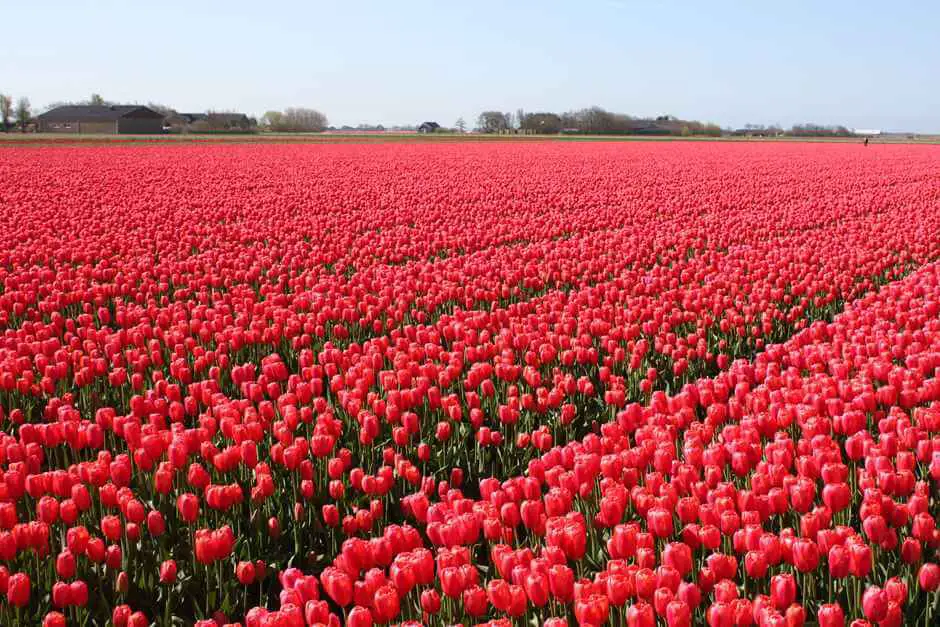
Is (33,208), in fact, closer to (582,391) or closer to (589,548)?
(582,391)

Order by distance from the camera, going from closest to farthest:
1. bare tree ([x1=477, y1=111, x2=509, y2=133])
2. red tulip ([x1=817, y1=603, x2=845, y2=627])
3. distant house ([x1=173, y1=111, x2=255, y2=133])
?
red tulip ([x1=817, y1=603, x2=845, y2=627]), distant house ([x1=173, y1=111, x2=255, y2=133]), bare tree ([x1=477, y1=111, x2=509, y2=133])

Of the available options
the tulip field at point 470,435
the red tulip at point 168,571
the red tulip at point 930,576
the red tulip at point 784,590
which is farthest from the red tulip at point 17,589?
the red tulip at point 930,576

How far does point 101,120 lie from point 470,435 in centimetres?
10968

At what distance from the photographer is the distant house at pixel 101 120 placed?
322ft

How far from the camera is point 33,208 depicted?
17.3 metres

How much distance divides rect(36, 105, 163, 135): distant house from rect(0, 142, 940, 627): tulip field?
9241cm

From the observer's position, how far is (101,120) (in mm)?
103562

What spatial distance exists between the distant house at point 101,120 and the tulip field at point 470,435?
9241 cm

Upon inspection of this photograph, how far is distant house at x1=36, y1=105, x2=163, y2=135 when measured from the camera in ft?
322

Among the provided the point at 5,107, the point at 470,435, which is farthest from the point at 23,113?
the point at 470,435

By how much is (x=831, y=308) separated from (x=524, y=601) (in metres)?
7.32

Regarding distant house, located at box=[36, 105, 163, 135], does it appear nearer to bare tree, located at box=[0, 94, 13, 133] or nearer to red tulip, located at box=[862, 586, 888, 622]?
bare tree, located at box=[0, 94, 13, 133]

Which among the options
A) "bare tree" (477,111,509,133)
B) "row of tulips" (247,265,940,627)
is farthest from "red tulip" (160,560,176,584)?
"bare tree" (477,111,509,133)

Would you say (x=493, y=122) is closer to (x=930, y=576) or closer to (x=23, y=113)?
→ (x=23, y=113)
